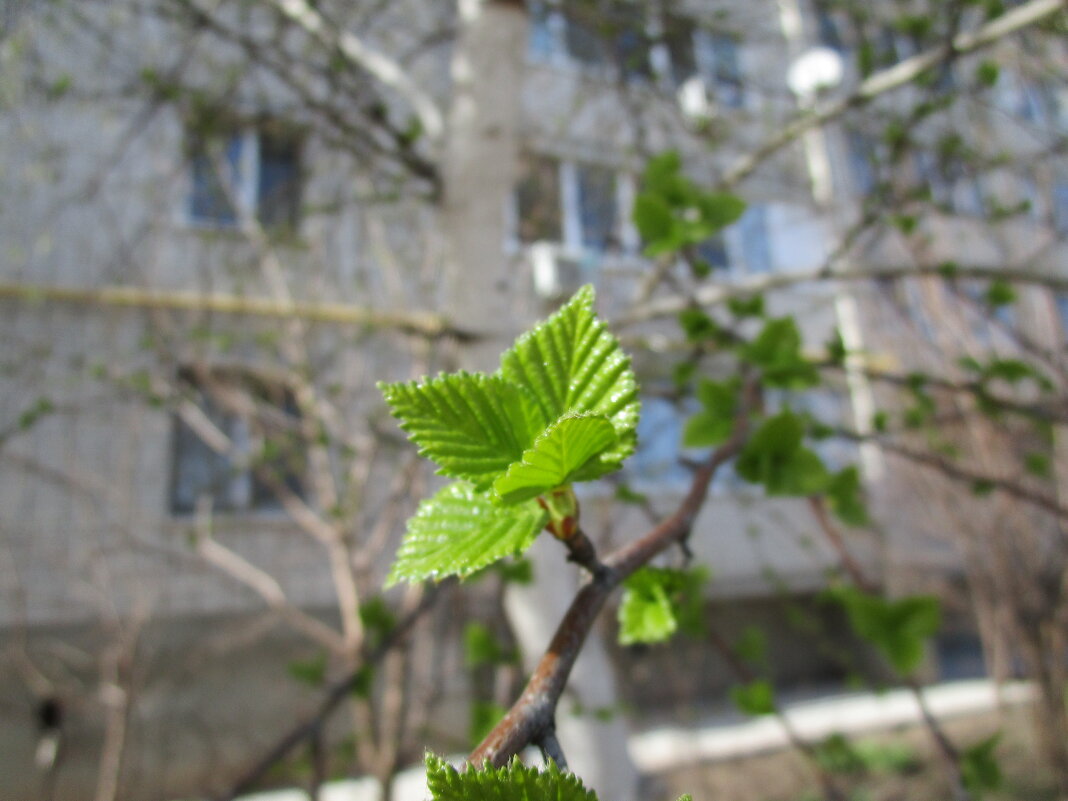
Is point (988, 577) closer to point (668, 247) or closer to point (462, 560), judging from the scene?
point (668, 247)

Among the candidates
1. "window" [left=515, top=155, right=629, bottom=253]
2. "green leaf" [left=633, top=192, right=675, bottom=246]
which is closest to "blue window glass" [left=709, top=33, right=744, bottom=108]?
"window" [left=515, top=155, right=629, bottom=253]

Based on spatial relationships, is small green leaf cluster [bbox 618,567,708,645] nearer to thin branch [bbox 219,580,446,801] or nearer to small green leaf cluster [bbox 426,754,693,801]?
small green leaf cluster [bbox 426,754,693,801]

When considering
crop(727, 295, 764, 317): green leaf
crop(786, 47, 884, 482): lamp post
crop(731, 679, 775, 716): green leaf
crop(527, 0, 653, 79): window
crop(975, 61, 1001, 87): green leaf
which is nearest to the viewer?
crop(727, 295, 764, 317): green leaf

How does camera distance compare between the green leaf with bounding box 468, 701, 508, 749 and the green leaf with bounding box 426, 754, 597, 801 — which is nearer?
the green leaf with bounding box 426, 754, 597, 801

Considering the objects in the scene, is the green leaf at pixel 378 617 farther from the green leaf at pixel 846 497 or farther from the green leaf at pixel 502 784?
the green leaf at pixel 502 784

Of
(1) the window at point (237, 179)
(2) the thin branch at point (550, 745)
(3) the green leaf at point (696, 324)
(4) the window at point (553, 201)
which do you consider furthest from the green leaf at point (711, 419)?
(1) the window at point (237, 179)

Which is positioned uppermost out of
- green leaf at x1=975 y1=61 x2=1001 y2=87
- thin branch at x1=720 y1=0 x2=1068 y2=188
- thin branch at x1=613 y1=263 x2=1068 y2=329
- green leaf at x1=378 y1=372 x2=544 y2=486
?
green leaf at x1=975 y1=61 x2=1001 y2=87

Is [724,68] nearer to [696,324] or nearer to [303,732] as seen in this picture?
[696,324]

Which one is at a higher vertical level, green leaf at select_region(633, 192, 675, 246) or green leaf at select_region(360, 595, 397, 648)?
green leaf at select_region(633, 192, 675, 246)
